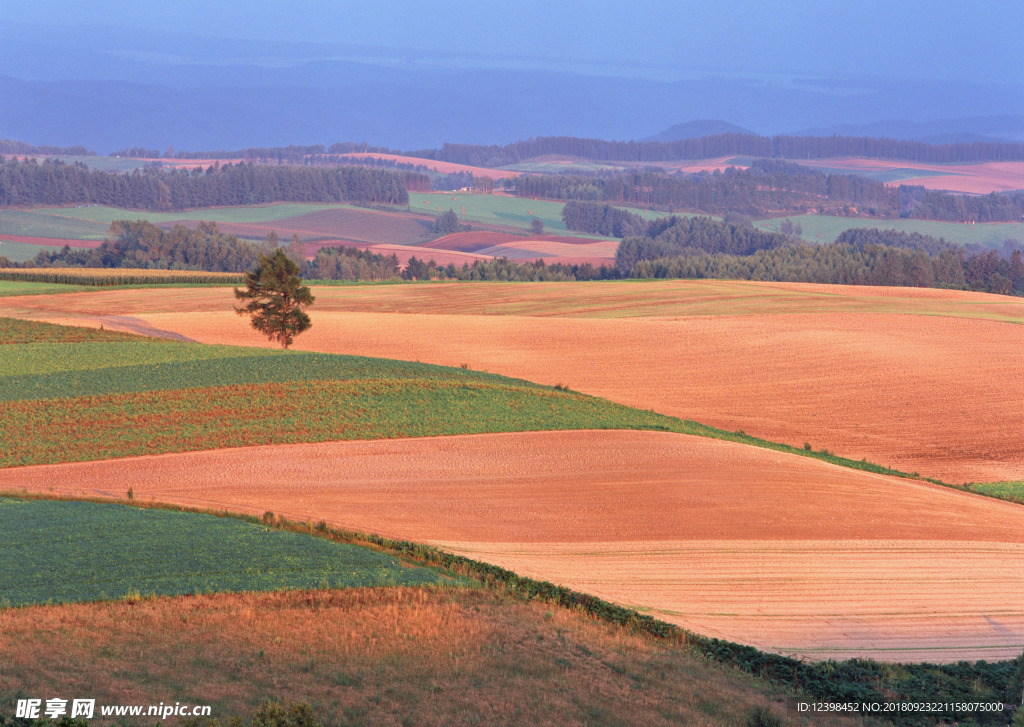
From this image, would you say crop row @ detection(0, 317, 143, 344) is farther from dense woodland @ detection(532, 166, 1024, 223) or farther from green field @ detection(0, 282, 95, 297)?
dense woodland @ detection(532, 166, 1024, 223)

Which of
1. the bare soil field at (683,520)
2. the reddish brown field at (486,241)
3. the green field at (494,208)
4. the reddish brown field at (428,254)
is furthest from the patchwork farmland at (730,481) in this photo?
the green field at (494,208)

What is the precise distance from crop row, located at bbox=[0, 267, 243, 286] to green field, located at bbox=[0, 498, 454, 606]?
6302 cm

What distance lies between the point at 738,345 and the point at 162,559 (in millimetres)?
38436

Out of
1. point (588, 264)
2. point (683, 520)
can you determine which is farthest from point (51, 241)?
point (683, 520)

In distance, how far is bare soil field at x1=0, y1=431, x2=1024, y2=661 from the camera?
1750 centimetres

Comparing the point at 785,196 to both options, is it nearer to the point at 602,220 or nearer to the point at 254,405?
the point at 602,220

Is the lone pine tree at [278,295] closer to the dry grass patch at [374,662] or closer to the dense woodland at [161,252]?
the dry grass patch at [374,662]

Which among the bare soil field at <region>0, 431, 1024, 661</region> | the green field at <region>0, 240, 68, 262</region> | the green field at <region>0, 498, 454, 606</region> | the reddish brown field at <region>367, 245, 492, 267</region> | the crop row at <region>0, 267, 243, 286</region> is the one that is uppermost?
the reddish brown field at <region>367, 245, 492, 267</region>

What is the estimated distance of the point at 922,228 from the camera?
155m

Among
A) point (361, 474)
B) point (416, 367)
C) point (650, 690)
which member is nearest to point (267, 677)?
point (650, 690)

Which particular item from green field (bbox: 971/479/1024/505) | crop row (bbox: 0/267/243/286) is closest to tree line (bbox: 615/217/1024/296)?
crop row (bbox: 0/267/243/286)

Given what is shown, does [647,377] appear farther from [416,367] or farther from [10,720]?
[10,720]

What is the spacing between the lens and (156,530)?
61.9 ft

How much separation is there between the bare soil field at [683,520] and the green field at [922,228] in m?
127
